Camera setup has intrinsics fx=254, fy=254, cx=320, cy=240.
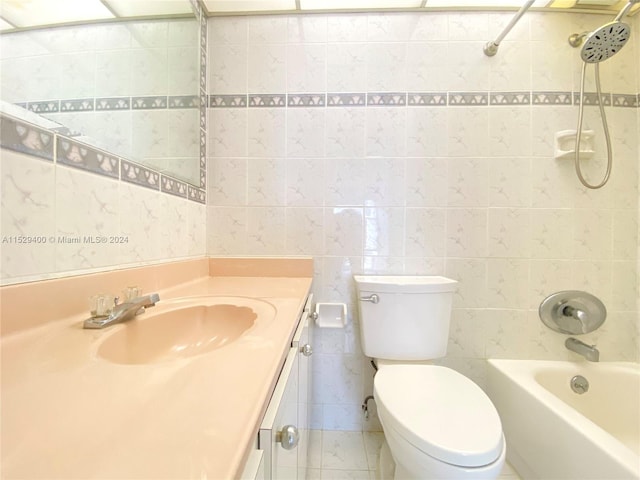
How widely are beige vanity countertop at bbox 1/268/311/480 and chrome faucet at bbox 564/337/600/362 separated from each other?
→ 1.48 meters

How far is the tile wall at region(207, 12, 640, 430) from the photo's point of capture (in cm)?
121

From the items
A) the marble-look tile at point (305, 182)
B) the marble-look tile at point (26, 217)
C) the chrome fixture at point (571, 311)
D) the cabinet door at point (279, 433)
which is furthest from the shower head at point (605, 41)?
the marble-look tile at point (26, 217)

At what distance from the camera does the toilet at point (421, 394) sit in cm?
65

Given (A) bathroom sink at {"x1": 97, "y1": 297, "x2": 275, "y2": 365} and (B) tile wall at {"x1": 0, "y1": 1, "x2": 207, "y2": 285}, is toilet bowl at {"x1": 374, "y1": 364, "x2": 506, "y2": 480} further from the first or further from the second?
(B) tile wall at {"x1": 0, "y1": 1, "x2": 207, "y2": 285}

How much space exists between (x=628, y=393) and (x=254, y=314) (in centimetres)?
168

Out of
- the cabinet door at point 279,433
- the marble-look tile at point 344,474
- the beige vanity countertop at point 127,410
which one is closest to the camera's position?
the beige vanity countertop at point 127,410

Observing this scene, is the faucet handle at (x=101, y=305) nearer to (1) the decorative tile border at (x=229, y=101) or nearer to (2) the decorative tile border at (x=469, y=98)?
(1) the decorative tile border at (x=229, y=101)

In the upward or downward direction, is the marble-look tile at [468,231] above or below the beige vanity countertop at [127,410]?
above

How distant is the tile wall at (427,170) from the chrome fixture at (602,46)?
0.07 m

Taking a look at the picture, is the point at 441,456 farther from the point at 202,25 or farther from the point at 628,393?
the point at 202,25

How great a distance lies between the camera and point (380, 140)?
1240 millimetres

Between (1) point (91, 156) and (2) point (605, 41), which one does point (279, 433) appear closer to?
→ (1) point (91, 156)

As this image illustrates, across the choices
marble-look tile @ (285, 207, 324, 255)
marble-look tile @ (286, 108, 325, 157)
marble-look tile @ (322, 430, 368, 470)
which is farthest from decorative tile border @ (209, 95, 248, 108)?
marble-look tile @ (322, 430, 368, 470)

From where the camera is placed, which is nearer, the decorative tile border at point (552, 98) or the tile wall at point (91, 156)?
the tile wall at point (91, 156)
